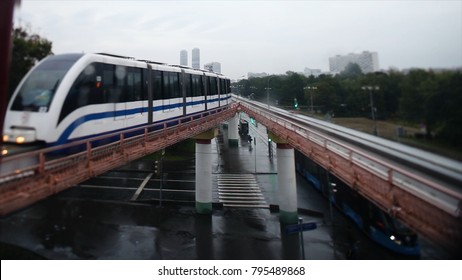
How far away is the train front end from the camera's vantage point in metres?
4.23

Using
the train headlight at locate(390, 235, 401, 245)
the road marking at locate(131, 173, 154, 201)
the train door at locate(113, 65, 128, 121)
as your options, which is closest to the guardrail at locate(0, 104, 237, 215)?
the train door at locate(113, 65, 128, 121)

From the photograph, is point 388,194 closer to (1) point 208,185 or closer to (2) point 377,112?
(2) point 377,112

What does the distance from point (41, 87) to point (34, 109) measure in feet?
1.38

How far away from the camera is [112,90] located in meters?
6.05

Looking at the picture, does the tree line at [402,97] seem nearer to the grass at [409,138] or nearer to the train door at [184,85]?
the grass at [409,138]

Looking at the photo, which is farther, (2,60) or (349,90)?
(349,90)

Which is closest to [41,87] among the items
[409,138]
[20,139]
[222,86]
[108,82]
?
[20,139]

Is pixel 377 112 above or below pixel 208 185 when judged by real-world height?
→ above

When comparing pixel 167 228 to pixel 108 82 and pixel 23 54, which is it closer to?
pixel 108 82

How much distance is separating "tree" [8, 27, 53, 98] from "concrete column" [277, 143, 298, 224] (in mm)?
8768

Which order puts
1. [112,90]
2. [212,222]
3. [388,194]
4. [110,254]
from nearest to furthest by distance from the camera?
[388,194] < [112,90] < [110,254] < [212,222]

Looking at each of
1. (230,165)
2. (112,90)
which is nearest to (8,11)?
(112,90)

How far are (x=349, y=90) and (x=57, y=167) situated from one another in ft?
17.7

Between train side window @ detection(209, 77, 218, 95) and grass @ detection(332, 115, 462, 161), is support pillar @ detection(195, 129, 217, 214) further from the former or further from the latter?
grass @ detection(332, 115, 462, 161)
